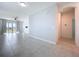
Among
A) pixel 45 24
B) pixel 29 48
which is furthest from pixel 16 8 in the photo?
pixel 29 48

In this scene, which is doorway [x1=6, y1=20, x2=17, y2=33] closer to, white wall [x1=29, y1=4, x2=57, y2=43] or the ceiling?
the ceiling

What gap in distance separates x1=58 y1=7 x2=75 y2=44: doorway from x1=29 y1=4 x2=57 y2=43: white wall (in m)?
A: 0.24

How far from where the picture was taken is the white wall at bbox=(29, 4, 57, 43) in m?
2.72

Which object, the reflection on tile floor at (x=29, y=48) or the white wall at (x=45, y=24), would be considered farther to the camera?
the white wall at (x=45, y=24)

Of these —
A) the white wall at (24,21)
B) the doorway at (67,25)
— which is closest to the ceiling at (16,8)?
the white wall at (24,21)

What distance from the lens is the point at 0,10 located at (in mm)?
2436

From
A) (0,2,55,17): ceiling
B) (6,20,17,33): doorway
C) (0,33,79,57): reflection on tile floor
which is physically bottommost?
(0,33,79,57): reflection on tile floor

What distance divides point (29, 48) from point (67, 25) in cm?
129

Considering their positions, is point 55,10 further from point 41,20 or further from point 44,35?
point 44,35

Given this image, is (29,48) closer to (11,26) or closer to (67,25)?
(11,26)

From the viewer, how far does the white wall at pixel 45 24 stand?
107 inches

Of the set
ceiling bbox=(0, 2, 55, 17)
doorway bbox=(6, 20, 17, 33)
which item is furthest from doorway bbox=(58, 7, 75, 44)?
doorway bbox=(6, 20, 17, 33)

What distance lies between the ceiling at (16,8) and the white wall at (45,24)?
17cm

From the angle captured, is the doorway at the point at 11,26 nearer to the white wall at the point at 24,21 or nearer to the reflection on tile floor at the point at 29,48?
the reflection on tile floor at the point at 29,48
